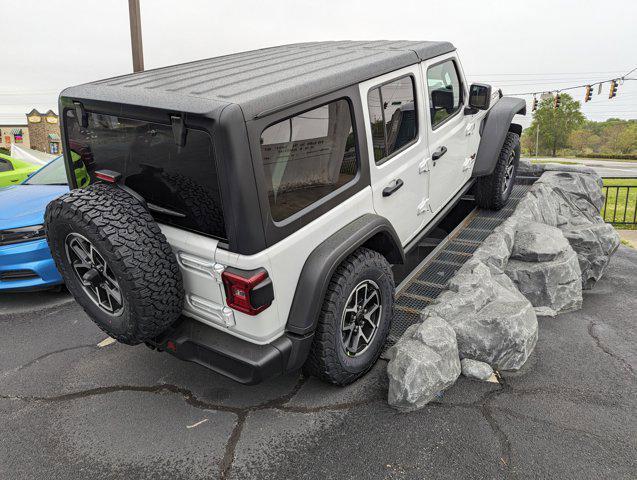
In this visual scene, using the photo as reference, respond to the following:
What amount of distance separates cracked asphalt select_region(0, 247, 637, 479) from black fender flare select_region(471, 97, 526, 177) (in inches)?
73.1

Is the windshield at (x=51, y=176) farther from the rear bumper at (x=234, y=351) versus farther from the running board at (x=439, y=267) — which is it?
the running board at (x=439, y=267)

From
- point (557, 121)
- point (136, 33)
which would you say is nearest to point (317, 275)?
point (136, 33)

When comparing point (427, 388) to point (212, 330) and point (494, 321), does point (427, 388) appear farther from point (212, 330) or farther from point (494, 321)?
point (212, 330)

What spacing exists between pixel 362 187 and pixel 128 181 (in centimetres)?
139

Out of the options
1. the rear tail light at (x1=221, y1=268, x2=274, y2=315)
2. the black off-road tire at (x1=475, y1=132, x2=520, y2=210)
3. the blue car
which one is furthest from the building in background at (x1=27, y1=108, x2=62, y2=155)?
the rear tail light at (x1=221, y1=268, x2=274, y2=315)

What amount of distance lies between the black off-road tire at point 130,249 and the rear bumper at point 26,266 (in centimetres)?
205

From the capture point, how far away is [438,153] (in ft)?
12.5

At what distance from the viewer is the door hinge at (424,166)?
3.59m

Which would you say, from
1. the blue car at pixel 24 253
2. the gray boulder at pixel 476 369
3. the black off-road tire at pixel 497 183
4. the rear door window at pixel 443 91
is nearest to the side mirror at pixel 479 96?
the rear door window at pixel 443 91

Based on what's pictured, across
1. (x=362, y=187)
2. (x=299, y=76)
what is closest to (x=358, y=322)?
(x=362, y=187)

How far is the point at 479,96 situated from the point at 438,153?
34.6 inches

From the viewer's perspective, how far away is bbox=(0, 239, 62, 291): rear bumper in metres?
4.27

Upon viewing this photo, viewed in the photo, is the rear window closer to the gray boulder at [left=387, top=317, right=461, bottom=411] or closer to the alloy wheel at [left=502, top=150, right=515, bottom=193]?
the gray boulder at [left=387, top=317, right=461, bottom=411]

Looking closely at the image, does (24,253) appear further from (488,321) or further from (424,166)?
(488,321)
